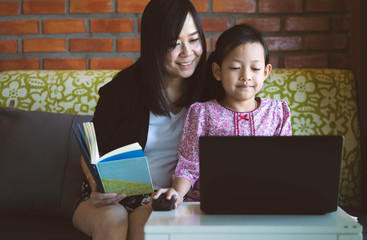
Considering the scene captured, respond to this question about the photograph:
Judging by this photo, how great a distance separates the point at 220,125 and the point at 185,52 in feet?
0.89

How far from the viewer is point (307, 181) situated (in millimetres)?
801

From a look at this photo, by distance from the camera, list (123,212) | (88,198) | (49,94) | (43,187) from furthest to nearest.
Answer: (49,94) → (43,187) → (88,198) → (123,212)

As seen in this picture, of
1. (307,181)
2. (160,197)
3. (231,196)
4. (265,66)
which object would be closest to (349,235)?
(307,181)

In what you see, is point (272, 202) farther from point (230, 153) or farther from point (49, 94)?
point (49, 94)

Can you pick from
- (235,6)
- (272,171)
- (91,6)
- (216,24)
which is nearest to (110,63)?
(91,6)

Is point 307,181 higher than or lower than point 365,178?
higher

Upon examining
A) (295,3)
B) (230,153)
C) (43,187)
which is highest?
(295,3)

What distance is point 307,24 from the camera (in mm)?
1935

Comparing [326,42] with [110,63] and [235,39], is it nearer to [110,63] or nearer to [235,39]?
[235,39]

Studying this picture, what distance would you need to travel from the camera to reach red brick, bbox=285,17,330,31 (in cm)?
193

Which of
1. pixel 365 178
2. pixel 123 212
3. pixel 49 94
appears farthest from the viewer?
pixel 49 94

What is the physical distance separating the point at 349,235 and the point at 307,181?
0.42 ft

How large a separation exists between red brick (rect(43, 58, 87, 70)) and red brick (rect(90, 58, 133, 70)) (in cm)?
5

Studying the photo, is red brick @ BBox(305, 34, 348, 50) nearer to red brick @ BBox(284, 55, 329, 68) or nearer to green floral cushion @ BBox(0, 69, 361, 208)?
red brick @ BBox(284, 55, 329, 68)
